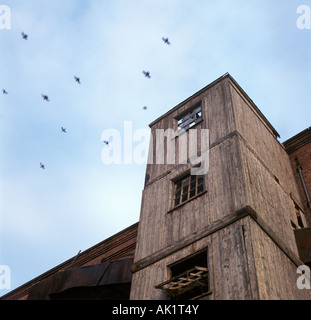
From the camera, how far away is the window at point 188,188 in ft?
45.0

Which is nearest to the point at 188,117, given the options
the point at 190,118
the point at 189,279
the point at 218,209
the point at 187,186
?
the point at 190,118

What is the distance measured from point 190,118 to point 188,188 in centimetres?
392

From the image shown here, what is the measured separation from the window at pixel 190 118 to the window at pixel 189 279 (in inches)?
232

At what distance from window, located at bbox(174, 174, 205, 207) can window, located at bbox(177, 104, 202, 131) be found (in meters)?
2.67

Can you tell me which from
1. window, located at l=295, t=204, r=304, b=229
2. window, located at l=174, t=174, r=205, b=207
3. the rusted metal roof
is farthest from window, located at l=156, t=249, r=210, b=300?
window, located at l=295, t=204, r=304, b=229

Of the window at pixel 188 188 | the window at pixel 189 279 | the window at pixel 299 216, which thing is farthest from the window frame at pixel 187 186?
the window at pixel 299 216

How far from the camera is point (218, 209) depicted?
1228 cm

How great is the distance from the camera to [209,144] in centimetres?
1478

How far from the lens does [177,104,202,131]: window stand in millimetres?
16759

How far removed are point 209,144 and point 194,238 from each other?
380 cm
